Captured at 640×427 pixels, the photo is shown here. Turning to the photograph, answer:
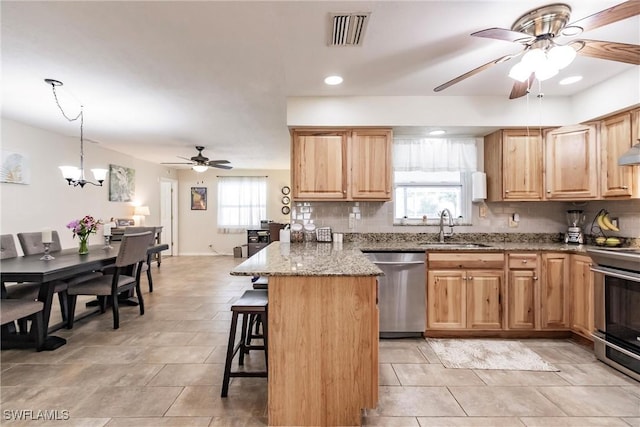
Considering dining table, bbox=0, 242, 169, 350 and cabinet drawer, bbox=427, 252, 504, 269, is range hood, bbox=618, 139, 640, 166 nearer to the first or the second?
cabinet drawer, bbox=427, 252, 504, 269

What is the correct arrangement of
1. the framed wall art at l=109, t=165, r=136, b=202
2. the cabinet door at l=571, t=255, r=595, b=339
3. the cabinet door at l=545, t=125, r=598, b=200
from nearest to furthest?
1. the cabinet door at l=571, t=255, r=595, b=339
2. the cabinet door at l=545, t=125, r=598, b=200
3. the framed wall art at l=109, t=165, r=136, b=202

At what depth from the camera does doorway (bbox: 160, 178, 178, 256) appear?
844 centimetres

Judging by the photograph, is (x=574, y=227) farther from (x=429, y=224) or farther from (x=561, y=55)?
(x=561, y=55)

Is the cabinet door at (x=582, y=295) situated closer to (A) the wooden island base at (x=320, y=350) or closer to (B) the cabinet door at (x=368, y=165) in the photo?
(B) the cabinet door at (x=368, y=165)

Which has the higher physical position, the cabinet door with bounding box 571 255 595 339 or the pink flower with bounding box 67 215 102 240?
the pink flower with bounding box 67 215 102 240

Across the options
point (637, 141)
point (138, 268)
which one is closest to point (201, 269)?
point (138, 268)

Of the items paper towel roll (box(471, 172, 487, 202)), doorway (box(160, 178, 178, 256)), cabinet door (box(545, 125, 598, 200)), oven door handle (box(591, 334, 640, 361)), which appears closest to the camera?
oven door handle (box(591, 334, 640, 361))

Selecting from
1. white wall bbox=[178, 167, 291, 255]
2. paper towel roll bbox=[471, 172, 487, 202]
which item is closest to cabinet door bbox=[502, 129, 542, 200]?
paper towel roll bbox=[471, 172, 487, 202]

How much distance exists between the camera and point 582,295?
9.09ft

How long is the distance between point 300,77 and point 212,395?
2.61 meters

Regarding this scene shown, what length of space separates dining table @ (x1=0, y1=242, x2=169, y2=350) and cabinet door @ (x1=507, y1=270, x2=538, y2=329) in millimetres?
4062

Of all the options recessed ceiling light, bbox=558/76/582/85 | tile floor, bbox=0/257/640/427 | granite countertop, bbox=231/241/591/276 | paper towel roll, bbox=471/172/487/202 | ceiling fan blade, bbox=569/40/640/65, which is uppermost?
recessed ceiling light, bbox=558/76/582/85

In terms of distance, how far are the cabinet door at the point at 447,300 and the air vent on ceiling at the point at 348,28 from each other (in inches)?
83.9

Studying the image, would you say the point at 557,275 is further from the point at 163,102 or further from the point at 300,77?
the point at 163,102
